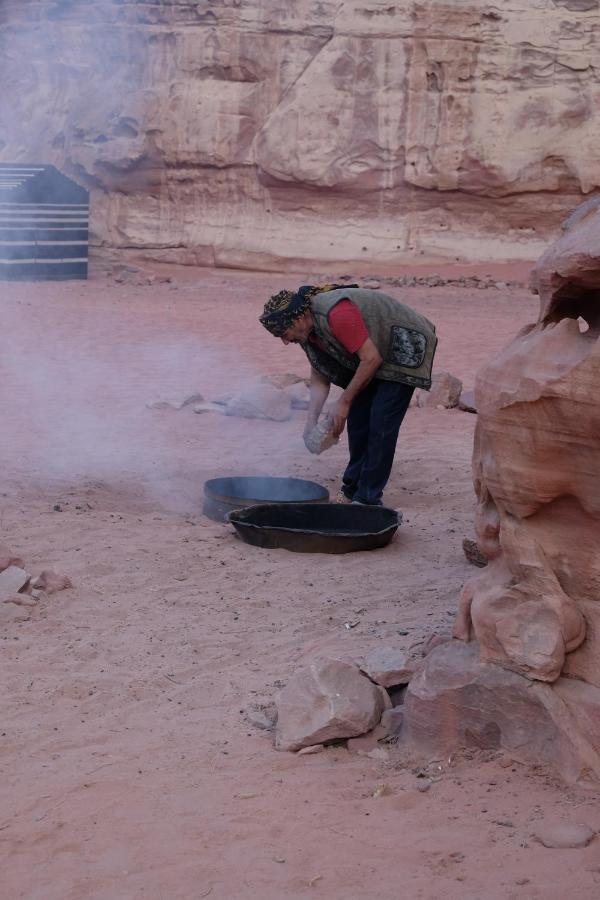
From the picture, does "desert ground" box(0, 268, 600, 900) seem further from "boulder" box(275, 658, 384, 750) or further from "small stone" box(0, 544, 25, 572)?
"small stone" box(0, 544, 25, 572)

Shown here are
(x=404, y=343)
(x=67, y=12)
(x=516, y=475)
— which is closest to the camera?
→ (x=516, y=475)

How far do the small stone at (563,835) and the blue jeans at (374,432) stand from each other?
3.01 metres

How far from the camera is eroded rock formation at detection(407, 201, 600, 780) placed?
9.78 feet

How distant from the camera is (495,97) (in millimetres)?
15828

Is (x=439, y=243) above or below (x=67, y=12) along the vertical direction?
below

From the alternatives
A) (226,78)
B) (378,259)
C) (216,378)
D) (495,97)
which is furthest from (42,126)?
(216,378)

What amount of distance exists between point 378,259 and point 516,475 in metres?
13.3

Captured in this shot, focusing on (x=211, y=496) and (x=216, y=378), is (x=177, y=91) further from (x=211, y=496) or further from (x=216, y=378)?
(x=211, y=496)

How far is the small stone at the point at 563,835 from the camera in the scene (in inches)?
107

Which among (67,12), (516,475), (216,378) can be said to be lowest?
(216,378)

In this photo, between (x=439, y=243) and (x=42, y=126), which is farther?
(x=42, y=126)

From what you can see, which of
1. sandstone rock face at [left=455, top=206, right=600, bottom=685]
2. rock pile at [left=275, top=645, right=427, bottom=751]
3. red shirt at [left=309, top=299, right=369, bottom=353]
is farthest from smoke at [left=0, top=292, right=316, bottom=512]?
sandstone rock face at [left=455, top=206, right=600, bottom=685]

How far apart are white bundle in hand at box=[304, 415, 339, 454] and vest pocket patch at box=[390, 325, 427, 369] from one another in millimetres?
448

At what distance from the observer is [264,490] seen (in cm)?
616
